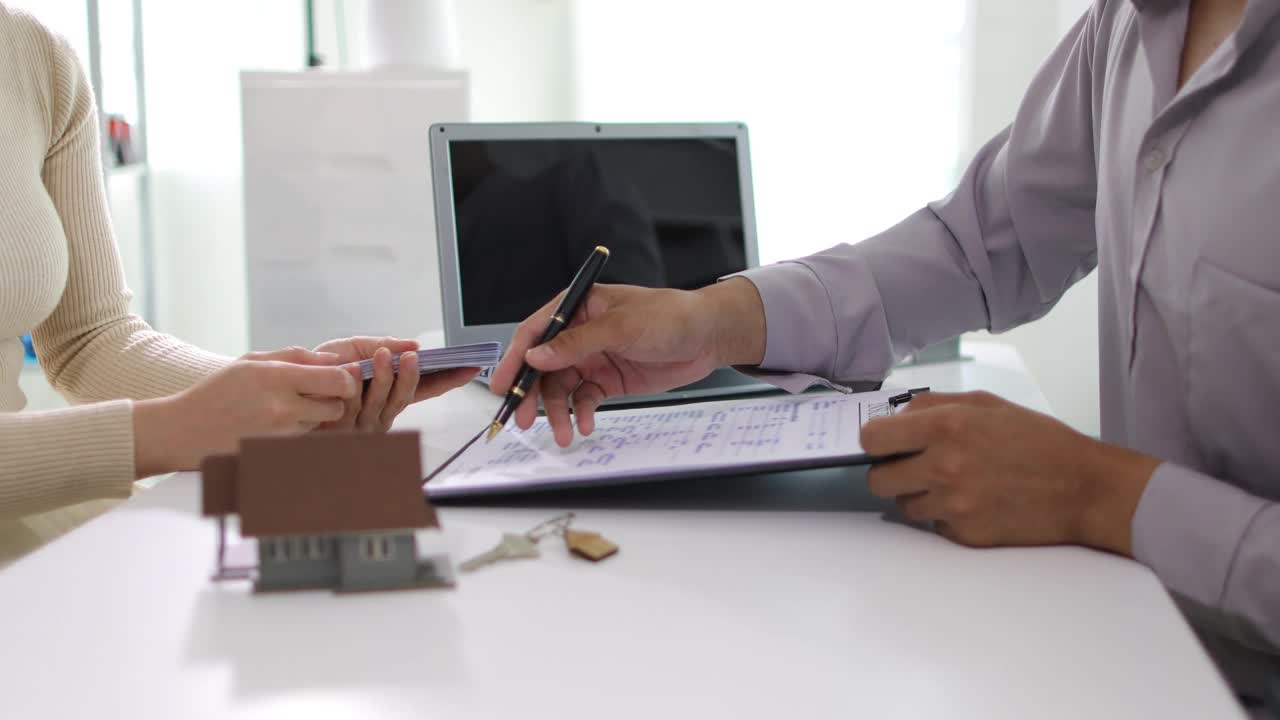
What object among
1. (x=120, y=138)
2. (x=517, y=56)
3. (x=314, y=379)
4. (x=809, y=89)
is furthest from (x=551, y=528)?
(x=517, y=56)

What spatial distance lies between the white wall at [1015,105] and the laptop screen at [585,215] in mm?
→ 1994

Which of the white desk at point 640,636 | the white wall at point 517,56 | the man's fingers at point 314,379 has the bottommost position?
the white desk at point 640,636

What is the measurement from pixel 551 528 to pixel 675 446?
0.42ft

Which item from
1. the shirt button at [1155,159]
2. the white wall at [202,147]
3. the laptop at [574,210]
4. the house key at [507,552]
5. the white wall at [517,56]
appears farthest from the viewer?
the white wall at [517,56]

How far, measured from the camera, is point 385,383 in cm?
78

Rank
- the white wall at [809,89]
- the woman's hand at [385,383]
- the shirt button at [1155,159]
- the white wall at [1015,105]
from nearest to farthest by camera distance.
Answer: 1. the shirt button at [1155,159]
2. the woman's hand at [385,383]
3. the white wall at [1015,105]
4. the white wall at [809,89]

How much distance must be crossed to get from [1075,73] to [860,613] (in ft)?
2.02

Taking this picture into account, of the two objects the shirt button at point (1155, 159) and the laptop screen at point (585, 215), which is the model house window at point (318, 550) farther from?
the laptop screen at point (585, 215)

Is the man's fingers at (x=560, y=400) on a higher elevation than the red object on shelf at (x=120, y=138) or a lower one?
Result: lower

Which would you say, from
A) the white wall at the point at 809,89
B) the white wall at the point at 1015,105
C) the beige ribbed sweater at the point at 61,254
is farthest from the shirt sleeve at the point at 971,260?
the white wall at the point at 809,89

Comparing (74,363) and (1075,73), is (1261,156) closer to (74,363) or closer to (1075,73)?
(1075,73)

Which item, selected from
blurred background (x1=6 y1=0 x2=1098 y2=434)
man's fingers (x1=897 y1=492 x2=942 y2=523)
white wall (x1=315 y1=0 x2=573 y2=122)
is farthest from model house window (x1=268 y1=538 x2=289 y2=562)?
white wall (x1=315 y1=0 x2=573 y2=122)

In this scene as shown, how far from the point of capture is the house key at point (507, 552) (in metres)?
0.52

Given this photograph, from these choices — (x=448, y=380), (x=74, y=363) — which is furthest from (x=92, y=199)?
(x=448, y=380)
